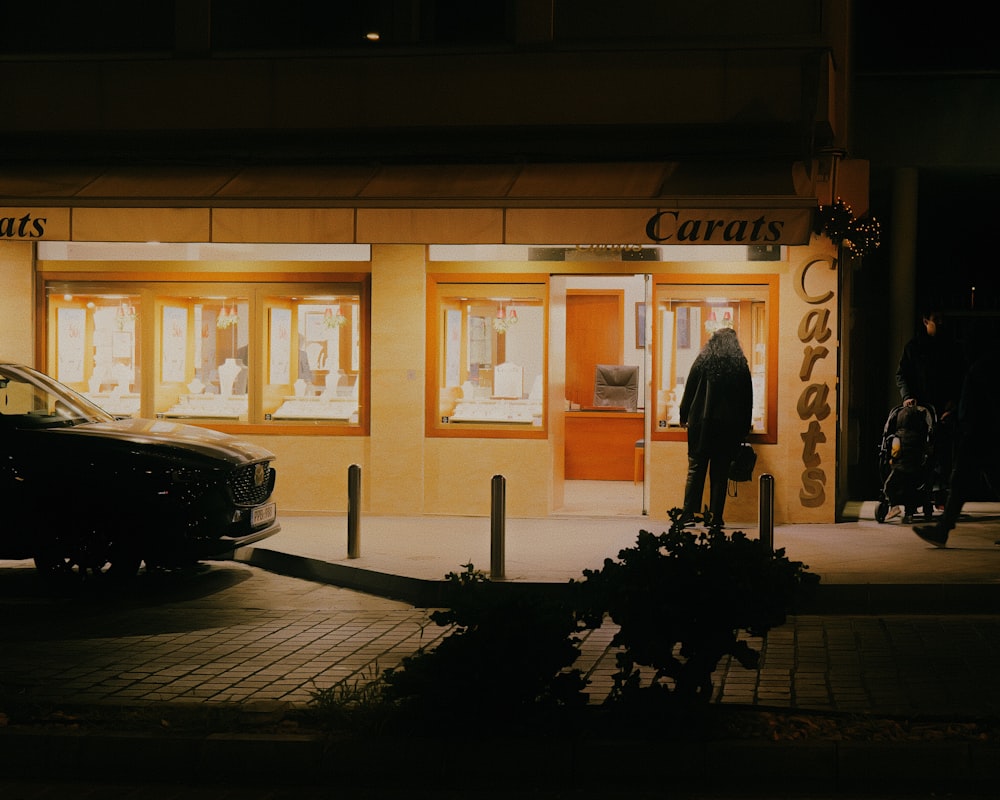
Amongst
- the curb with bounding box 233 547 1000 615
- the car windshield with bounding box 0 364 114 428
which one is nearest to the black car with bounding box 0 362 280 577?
the car windshield with bounding box 0 364 114 428

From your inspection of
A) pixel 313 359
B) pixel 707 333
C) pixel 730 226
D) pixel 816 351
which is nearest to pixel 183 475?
pixel 313 359

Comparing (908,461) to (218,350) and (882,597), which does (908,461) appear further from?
(218,350)

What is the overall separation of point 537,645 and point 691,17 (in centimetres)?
914

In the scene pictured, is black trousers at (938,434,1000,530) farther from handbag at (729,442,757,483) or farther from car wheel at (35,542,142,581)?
car wheel at (35,542,142,581)

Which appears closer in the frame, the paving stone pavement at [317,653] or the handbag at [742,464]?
the paving stone pavement at [317,653]

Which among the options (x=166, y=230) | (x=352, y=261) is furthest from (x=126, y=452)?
(x=352, y=261)

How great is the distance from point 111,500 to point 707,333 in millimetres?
6506

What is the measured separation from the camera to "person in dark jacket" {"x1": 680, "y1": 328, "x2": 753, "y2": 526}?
12711mm

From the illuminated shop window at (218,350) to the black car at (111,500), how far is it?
418 centimetres

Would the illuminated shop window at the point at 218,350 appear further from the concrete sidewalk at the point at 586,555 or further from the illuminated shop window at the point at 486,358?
the concrete sidewalk at the point at 586,555

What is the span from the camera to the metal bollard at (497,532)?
10.1 metres

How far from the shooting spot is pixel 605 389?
1716 centimetres

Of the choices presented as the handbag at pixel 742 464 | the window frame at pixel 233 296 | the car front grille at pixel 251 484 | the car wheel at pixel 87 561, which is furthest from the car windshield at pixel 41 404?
the handbag at pixel 742 464

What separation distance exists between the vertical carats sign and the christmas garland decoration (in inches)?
13.1
